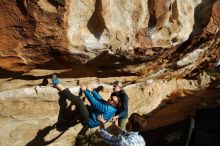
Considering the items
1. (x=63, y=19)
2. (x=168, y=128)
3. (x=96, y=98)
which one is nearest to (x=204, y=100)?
(x=168, y=128)

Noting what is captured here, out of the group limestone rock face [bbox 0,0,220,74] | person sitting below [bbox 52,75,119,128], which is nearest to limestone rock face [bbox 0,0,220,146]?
limestone rock face [bbox 0,0,220,74]

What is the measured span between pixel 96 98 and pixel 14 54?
2.31 m

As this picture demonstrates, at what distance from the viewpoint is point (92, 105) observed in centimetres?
677

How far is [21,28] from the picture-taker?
4.79 m

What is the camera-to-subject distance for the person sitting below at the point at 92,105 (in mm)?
6621

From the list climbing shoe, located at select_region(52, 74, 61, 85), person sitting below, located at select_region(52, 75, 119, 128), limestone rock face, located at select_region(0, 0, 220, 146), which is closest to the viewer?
limestone rock face, located at select_region(0, 0, 220, 146)

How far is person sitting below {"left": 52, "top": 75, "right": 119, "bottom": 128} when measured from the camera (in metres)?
6.62

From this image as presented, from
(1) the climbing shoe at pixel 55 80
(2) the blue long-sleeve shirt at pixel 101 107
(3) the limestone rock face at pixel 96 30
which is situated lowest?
(2) the blue long-sleeve shirt at pixel 101 107

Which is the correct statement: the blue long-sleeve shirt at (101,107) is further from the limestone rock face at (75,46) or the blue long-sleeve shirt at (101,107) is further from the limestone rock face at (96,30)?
the limestone rock face at (96,30)

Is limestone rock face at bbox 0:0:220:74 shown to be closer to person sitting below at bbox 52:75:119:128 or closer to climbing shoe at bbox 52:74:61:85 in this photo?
climbing shoe at bbox 52:74:61:85

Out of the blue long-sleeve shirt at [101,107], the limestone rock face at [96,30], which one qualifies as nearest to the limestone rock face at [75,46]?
the limestone rock face at [96,30]

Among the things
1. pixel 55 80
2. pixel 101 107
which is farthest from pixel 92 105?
pixel 55 80

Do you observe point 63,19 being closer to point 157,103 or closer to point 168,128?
point 168,128

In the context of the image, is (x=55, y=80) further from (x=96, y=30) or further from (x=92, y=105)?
(x=96, y=30)
